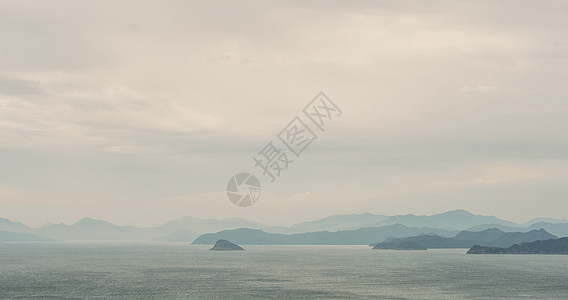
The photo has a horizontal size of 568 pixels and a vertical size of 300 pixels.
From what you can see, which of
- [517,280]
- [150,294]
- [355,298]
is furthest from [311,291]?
[517,280]

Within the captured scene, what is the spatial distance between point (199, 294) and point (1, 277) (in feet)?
290

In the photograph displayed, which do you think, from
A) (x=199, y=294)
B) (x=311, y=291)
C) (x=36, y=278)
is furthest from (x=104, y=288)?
(x=311, y=291)

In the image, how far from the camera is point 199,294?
130 metres

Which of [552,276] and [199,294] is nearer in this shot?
[199,294]

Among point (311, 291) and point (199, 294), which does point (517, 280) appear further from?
point (199, 294)

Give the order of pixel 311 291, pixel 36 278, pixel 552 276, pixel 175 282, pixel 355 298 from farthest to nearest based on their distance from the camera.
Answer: pixel 552 276
pixel 36 278
pixel 175 282
pixel 311 291
pixel 355 298

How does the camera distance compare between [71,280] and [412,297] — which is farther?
[71,280]

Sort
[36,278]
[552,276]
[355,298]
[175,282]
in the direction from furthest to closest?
[552,276] < [36,278] < [175,282] < [355,298]

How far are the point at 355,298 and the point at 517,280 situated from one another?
249 feet

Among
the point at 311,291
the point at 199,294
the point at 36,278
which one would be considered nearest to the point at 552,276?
the point at 311,291

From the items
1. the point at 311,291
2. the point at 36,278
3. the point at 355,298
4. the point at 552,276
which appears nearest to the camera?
the point at 355,298

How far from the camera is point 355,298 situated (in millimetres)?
122438

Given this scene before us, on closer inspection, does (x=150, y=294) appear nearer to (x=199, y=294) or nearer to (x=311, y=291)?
(x=199, y=294)

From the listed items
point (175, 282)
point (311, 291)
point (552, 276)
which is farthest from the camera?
point (552, 276)
